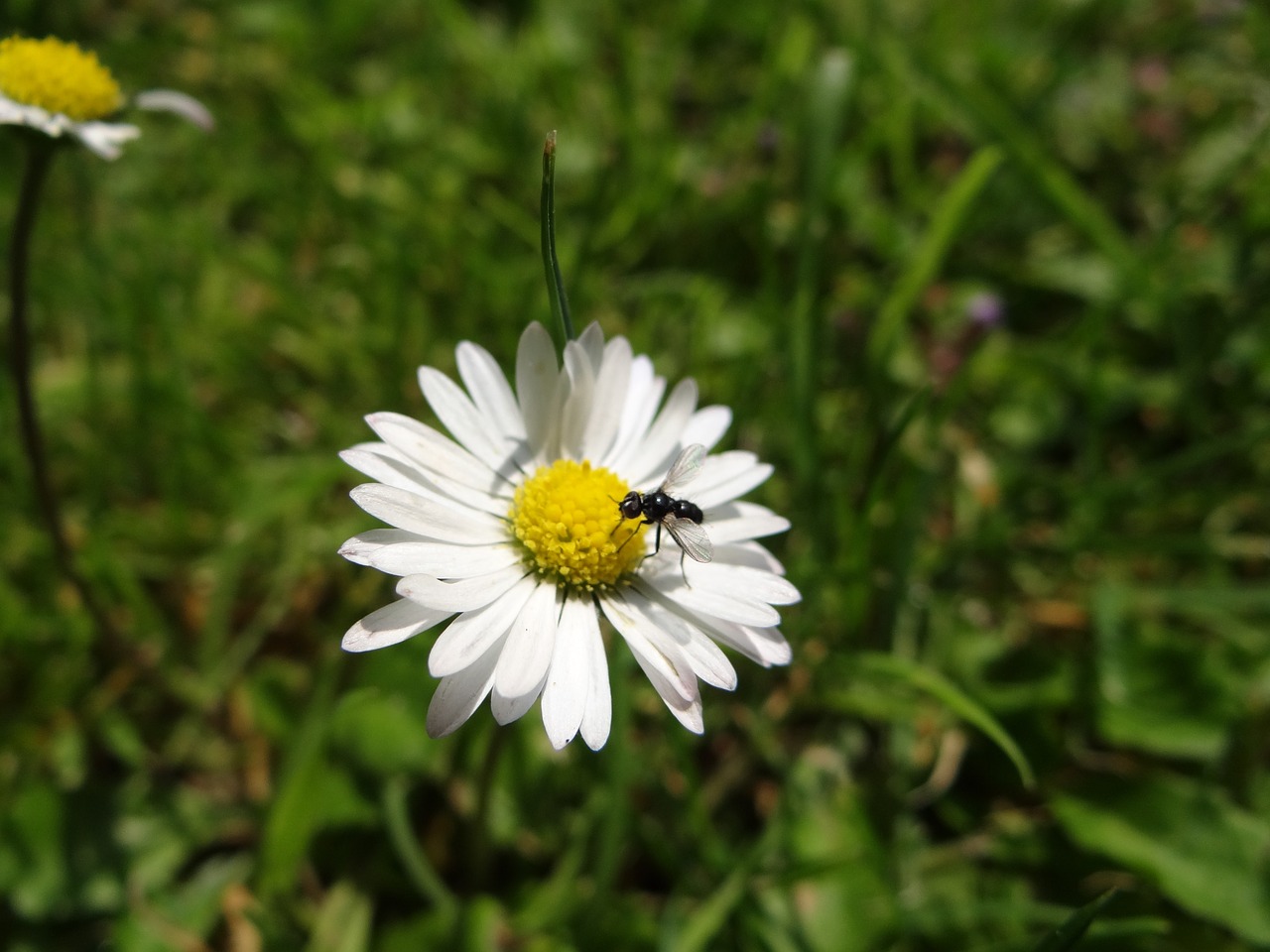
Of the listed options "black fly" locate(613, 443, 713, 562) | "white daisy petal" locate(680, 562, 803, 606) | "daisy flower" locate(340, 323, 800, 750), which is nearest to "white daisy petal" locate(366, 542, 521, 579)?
"daisy flower" locate(340, 323, 800, 750)

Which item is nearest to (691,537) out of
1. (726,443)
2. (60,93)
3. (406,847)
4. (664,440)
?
(664,440)

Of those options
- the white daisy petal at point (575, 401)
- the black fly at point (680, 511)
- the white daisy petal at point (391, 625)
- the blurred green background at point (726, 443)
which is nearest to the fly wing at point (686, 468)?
the black fly at point (680, 511)

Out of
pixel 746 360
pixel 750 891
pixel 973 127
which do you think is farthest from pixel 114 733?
pixel 973 127

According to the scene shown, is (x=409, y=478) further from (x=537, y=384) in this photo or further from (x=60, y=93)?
(x=60, y=93)

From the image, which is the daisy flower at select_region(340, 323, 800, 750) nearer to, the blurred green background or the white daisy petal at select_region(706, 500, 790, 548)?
the white daisy petal at select_region(706, 500, 790, 548)

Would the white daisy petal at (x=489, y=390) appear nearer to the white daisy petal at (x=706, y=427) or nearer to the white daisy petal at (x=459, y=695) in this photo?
the white daisy petal at (x=706, y=427)

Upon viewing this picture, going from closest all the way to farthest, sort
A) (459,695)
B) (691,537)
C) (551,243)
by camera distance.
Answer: (459,695), (551,243), (691,537)

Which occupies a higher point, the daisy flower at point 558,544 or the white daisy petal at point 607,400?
the white daisy petal at point 607,400
